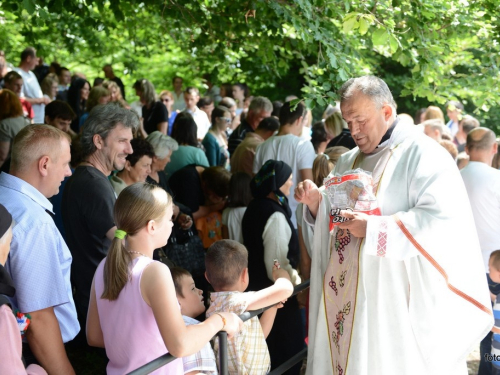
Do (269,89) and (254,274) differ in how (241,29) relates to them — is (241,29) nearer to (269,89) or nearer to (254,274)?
(254,274)

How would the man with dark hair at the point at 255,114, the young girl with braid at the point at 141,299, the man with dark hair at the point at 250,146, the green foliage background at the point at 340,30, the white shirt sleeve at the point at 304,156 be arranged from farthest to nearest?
1. the man with dark hair at the point at 255,114
2. the man with dark hair at the point at 250,146
3. the white shirt sleeve at the point at 304,156
4. the green foliage background at the point at 340,30
5. the young girl with braid at the point at 141,299

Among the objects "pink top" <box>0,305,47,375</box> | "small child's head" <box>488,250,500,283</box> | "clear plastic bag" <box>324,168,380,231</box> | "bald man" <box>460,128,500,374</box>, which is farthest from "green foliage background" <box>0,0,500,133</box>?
"pink top" <box>0,305,47,375</box>

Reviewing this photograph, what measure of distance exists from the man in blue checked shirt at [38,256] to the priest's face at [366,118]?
160 centimetres

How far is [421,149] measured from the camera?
12.3ft

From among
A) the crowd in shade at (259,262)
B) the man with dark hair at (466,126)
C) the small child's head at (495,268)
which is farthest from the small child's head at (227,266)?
the man with dark hair at (466,126)

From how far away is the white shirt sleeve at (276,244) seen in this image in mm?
4781

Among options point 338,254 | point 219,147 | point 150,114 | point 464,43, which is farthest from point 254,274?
point 464,43

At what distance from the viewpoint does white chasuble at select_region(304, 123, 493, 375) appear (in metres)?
3.56

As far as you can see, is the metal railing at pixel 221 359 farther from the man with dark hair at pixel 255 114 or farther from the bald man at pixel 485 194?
the man with dark hair at pixel 255 114

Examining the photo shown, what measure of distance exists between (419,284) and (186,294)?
52.7 inches

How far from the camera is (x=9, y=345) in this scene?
237 cm

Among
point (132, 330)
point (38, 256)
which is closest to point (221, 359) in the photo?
point (132, 330)

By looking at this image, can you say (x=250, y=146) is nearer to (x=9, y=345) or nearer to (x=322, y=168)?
(x=322, y=168)

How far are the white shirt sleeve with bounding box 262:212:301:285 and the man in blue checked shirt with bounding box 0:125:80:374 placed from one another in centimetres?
183
